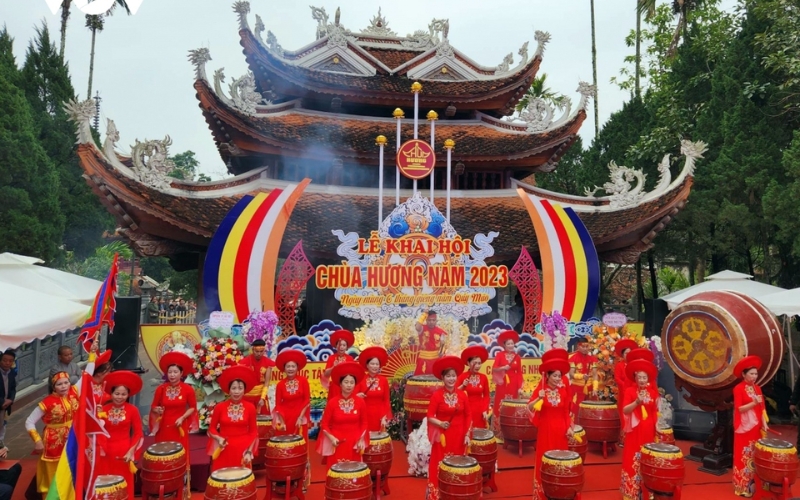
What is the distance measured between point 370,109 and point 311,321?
5.79m

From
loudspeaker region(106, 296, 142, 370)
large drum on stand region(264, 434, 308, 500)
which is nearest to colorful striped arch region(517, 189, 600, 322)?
large drum on stand region(264, 434, 308, 500)

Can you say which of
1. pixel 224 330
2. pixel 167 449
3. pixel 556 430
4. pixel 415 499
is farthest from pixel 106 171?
pixel 556 430

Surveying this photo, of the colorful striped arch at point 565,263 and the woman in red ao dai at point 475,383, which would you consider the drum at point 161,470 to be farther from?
the colorful striped arch at point 565,263

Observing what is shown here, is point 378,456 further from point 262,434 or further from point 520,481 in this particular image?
point 520,481

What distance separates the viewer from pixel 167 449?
5.59 m

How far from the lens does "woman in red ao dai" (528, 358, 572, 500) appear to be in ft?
20.4

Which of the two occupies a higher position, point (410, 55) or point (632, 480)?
point (410, 55)

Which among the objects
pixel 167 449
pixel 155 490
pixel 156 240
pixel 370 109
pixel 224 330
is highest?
pixel 370 109

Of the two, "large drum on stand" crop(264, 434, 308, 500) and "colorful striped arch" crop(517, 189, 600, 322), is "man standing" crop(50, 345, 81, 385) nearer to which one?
"large drum on stand" crop(264, 434, 308, 500)

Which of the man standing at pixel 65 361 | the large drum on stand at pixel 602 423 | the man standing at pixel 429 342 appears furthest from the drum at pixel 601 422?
the man standing at pixel 65 361

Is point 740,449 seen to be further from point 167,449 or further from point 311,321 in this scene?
point 311,321

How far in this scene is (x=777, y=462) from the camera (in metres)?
6.30

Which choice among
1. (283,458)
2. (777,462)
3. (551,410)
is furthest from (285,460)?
(777,462)

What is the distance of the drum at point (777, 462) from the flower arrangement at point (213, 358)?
6801 mm
